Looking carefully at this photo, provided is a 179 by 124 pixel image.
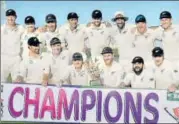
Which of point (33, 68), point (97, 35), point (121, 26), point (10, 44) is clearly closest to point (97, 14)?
point (97, 35)

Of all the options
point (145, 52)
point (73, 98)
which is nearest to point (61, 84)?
point (73, 98)

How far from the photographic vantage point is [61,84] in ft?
24.3

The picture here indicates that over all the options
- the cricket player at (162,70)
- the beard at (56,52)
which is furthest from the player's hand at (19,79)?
the cricket player at (162,70)

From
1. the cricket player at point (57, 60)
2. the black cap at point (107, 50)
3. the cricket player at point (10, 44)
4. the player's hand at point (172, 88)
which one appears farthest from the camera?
the cricket player at point (10, 44)

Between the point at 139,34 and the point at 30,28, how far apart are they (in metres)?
1.95

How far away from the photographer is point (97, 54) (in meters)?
7.48

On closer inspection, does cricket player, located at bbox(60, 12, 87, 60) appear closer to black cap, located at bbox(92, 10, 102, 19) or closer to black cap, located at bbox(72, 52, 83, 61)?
black cap, located at bbox(72, 52, 83, 61)

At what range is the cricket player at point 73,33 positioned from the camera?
25.0 ft

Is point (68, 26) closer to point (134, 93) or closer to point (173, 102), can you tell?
point (134, 93)

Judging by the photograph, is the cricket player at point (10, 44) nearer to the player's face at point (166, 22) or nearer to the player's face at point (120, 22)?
the player's face at point (120, 22)

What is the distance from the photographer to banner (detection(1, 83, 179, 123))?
729cm

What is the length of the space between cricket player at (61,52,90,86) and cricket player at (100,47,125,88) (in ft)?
0.96

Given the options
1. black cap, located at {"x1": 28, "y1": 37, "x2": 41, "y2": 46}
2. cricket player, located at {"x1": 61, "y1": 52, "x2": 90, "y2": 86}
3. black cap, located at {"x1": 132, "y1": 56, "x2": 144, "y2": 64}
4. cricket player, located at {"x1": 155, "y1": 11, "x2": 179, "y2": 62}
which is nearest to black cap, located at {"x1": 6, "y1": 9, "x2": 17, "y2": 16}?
black cap, located at {"x1": 28, "y1": 37, "x2": 41, "y2": 46}

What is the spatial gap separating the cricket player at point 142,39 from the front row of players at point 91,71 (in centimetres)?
15
